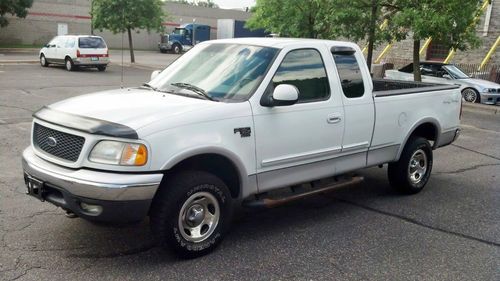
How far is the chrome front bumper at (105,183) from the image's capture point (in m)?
3.64

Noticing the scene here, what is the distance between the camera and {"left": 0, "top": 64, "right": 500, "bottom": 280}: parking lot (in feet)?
13.1

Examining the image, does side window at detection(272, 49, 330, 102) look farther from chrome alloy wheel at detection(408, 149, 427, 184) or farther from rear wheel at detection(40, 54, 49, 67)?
rear wheel at detection(40, 54, 49, 67)

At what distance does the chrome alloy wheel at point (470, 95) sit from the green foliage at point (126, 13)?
1792 centimetres

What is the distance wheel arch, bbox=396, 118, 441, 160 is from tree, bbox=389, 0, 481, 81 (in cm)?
928

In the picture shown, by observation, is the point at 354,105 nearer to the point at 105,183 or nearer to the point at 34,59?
the point at 105,183

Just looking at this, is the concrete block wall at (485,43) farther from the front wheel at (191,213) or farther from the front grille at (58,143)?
the front grille at (58,143)

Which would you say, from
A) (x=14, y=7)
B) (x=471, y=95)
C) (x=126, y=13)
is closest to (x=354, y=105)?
(x=471, y=95)

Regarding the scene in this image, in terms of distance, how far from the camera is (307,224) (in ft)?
16.9

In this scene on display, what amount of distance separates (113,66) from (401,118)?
2440 cm

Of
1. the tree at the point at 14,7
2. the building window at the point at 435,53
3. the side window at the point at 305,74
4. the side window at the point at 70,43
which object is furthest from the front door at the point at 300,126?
the tree at the point at 14,7

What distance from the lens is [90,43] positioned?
941 inches

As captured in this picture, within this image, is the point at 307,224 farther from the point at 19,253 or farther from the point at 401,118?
the point at 19,253

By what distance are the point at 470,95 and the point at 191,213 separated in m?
15.6

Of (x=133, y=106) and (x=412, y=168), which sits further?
(x=412, y=168)
